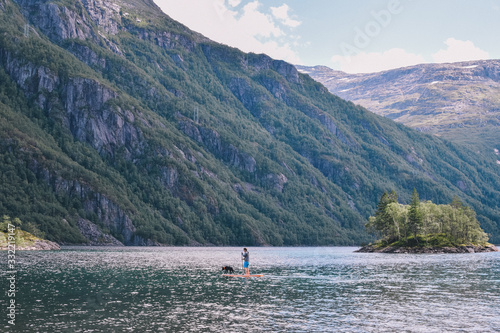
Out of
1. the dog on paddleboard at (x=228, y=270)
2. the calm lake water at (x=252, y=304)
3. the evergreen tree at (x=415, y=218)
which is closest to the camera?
the calm lake water at (x=252, y=304)

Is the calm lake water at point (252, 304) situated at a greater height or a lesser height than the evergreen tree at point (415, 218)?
lesser

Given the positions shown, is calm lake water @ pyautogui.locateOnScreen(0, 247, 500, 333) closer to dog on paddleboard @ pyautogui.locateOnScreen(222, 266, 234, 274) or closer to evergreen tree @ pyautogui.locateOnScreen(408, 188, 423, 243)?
dog on paddleboard @ pyautogui.locateOnScreen(222, 266, 234, 274)

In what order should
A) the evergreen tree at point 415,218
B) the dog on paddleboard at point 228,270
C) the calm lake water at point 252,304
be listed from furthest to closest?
1. the evergreen tree at point 415,218
2. the dog on paddleboard at point 228,270
3. the calm lake water at point 252,304

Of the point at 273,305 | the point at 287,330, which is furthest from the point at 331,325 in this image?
the point at 273,305

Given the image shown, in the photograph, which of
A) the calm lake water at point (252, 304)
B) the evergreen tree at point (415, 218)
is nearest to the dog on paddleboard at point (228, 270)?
the calm lake water at point (252, 304)

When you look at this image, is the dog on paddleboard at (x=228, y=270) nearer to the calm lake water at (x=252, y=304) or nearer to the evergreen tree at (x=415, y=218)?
the calm lake water at (x=252, y=304)

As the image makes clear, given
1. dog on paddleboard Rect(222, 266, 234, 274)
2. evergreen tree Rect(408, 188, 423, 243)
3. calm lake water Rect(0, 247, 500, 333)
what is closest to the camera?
calm lake water Rect(0, 247, 500, 333)

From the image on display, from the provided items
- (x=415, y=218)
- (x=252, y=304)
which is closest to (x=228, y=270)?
(x=252, y=304)

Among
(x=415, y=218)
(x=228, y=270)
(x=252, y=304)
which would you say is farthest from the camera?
(x=415, y=218)

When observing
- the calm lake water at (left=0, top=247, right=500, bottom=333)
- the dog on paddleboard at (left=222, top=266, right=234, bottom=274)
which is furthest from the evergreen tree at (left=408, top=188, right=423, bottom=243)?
the dog on paddleboard at (left=222, top=266, right=234, bottom=274)

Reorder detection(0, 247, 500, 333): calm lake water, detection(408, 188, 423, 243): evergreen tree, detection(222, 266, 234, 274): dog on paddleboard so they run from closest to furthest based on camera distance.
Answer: detection(0, 247, 500, 333): calm lake water, detection(222, 266, 234, 274): dog on paddleboard, detection(408, 188, 423, 243): evergreen tree

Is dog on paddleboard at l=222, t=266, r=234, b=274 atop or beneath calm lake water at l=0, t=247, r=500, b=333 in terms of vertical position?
atop

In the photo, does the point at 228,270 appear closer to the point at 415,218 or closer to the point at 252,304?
the point at 252,304

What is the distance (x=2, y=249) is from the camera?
7303 inches
